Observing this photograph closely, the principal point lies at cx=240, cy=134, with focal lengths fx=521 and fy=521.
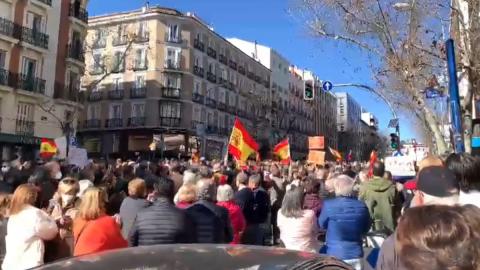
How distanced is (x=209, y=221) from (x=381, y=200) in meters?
3.71

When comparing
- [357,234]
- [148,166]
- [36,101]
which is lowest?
[357,234]

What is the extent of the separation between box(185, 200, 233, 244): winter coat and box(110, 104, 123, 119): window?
51776 millimetres

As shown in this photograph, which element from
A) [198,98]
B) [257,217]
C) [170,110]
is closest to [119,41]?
[170,110]

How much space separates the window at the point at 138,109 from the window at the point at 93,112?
15.8ft

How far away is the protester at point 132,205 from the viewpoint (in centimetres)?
A: 614

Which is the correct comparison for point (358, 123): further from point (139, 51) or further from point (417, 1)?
point (417, 1)

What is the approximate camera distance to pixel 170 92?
55406 mm

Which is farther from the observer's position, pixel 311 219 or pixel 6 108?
pixel 6 108

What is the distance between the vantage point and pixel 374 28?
1652 cm

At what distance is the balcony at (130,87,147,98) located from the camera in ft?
182

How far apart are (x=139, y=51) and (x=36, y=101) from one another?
2147 centimetres

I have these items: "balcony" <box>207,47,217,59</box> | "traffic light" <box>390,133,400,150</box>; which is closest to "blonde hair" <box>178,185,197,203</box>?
"traffic light" <box>390,133,400,150</box>

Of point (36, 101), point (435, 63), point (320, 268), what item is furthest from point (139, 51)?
point (320, 268)

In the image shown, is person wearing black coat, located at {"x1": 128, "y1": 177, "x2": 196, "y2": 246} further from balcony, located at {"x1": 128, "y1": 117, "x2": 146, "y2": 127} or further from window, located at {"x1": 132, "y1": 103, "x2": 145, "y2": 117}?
window, located at {"x1": 132, "y1": 103, "x2": 145, "y2": 117}
